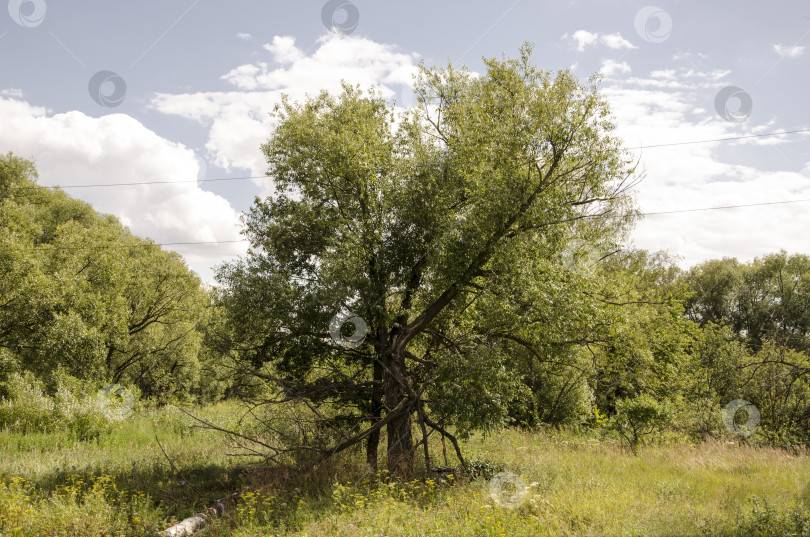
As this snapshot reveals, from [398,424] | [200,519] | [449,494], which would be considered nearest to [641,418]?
[398,424]

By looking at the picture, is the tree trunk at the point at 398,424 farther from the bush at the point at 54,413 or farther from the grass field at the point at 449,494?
the bush at the point at 54,413

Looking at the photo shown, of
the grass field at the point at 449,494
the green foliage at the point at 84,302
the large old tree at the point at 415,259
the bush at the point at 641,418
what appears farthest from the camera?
the green foliage at the point at 84,302

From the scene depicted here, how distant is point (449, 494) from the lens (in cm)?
1023

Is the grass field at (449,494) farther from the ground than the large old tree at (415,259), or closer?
closer

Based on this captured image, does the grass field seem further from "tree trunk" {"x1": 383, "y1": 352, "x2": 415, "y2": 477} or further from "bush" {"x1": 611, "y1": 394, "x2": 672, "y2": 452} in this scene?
"bush" {"x1": 611, "y1": 394, "x2": 672, "y2": 452}

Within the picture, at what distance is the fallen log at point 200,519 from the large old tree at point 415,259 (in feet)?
4.35

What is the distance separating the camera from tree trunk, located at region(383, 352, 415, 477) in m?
11.9

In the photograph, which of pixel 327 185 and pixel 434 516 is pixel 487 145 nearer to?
pixel 327 185

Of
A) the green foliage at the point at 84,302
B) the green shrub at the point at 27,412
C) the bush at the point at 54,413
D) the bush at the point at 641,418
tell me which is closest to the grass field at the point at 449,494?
the bush at the point at 641,418

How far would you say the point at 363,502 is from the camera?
9555 mm

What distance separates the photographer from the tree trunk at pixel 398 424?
39.0 feet

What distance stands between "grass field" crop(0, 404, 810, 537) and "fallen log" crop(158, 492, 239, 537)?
0.36 metres

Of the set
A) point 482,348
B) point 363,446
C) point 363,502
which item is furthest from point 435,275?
point 363,446

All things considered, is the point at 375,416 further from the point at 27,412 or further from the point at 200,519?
the point at 27,412
